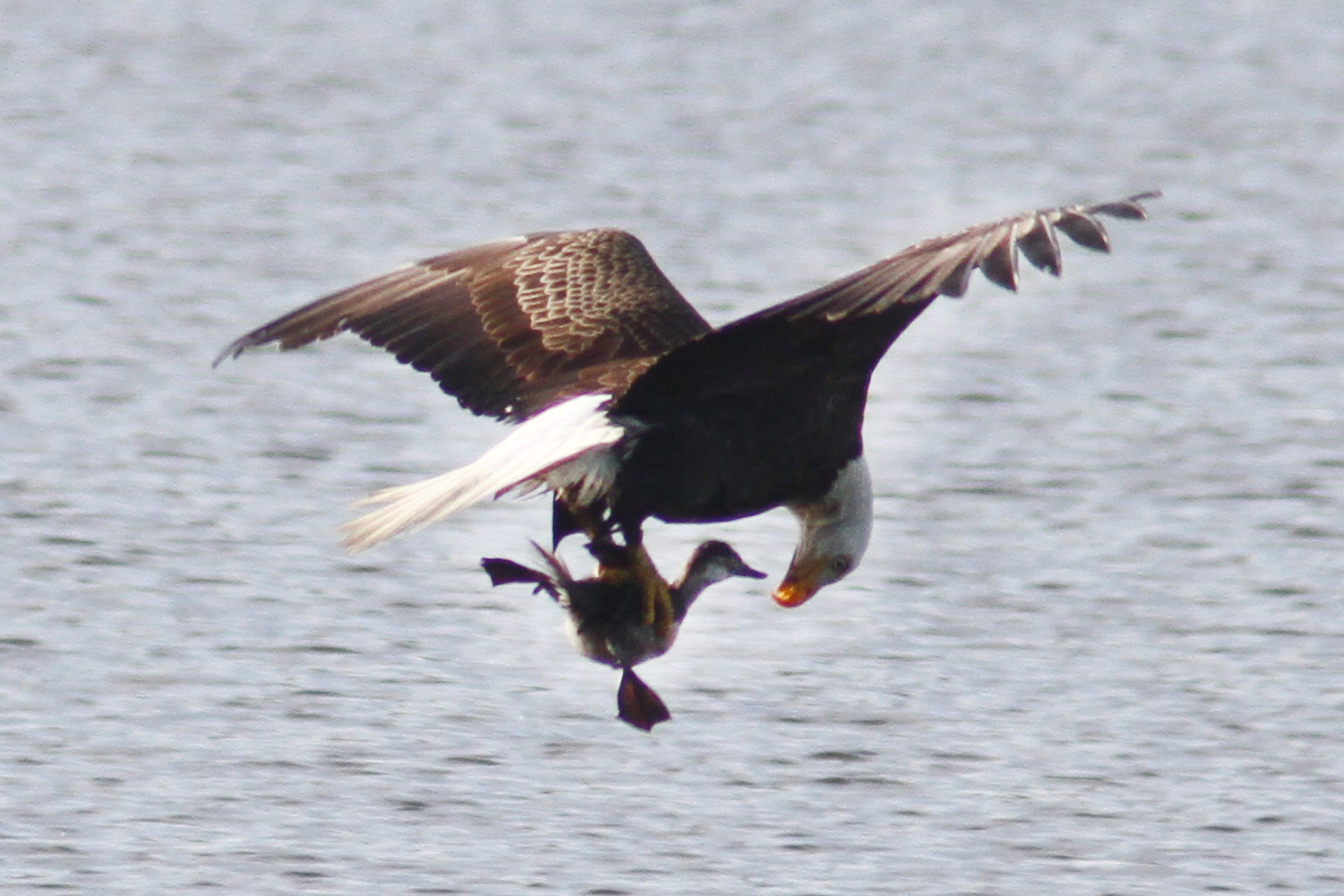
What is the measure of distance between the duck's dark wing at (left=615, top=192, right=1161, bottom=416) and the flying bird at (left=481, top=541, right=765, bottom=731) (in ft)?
1.28

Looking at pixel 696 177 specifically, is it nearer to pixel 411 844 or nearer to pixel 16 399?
pixel 16 399

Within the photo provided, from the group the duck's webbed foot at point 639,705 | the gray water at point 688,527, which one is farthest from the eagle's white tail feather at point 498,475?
the gray water at point 688,527

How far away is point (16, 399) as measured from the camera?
411 inches

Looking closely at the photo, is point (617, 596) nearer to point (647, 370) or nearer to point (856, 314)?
point (647, 370)

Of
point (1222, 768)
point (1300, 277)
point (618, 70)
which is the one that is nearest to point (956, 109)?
point (618, 70)

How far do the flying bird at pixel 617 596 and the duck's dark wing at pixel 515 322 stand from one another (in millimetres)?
342

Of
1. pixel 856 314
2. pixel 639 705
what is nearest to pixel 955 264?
pixel 856 314

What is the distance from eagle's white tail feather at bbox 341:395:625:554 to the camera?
5.26m

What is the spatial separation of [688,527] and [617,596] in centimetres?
294

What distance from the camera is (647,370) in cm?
578

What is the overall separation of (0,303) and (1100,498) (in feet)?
15.8

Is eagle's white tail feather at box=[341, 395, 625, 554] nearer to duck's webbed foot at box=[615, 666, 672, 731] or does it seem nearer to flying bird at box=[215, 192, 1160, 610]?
flying bird at box=[215, 192, 1160, 610]

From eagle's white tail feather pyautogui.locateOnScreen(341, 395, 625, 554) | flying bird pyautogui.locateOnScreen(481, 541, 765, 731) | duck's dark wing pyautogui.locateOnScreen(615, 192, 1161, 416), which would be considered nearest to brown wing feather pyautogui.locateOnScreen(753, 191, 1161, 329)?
duck's dark wing pyautogui.locateOnScreen(615, 192, 1161, 416)

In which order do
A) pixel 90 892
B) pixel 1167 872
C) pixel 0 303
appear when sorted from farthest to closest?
pixel 0 303
pixel 1167 872
pixel 90 892
